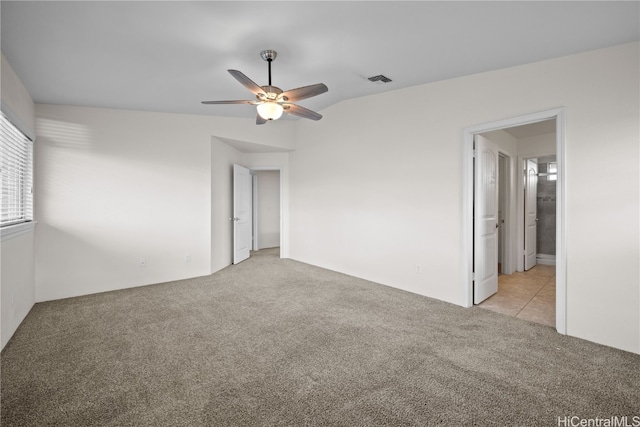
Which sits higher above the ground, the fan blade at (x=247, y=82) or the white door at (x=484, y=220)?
the fan blade at (x=247, y=82)

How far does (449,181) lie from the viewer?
368 cm

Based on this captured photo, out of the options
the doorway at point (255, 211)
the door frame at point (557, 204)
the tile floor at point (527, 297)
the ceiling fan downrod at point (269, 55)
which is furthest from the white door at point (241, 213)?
the tile floor at point (527, 297)

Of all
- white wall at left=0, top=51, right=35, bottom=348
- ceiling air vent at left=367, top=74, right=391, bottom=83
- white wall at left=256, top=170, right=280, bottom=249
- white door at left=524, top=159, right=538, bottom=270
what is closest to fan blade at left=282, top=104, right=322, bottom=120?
ceiling air vent at left=367, top=74, right=391, bottom=83

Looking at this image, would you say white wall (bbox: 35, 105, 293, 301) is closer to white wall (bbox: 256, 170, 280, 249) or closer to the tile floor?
white wall (bbox: 256, 170, 280, 249)

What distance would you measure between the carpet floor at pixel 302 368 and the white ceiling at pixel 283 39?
2658 mm

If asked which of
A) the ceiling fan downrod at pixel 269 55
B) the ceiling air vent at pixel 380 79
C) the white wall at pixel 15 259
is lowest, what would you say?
the white wall at pixel 15 259

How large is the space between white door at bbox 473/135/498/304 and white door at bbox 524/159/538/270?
6.49 feet

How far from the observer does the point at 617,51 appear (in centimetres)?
257

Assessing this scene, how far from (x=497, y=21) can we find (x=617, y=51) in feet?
3.87

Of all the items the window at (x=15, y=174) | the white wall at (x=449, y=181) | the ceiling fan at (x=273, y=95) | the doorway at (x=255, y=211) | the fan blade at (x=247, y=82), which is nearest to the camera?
the fan blade at (x=247, y=82)

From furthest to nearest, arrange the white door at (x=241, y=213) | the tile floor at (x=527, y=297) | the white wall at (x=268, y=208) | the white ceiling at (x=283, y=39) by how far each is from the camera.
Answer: the white wall at (x=268, y=208), the white door at (x=241, y=213), the tile floor at (x=527, y=297), the white ceiling at (x=283, y=39)

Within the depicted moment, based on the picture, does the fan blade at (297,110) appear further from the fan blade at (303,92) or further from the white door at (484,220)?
the white door at (484,220)

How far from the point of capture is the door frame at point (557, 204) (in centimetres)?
284

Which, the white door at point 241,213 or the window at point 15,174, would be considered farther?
the white door at point 241,213
